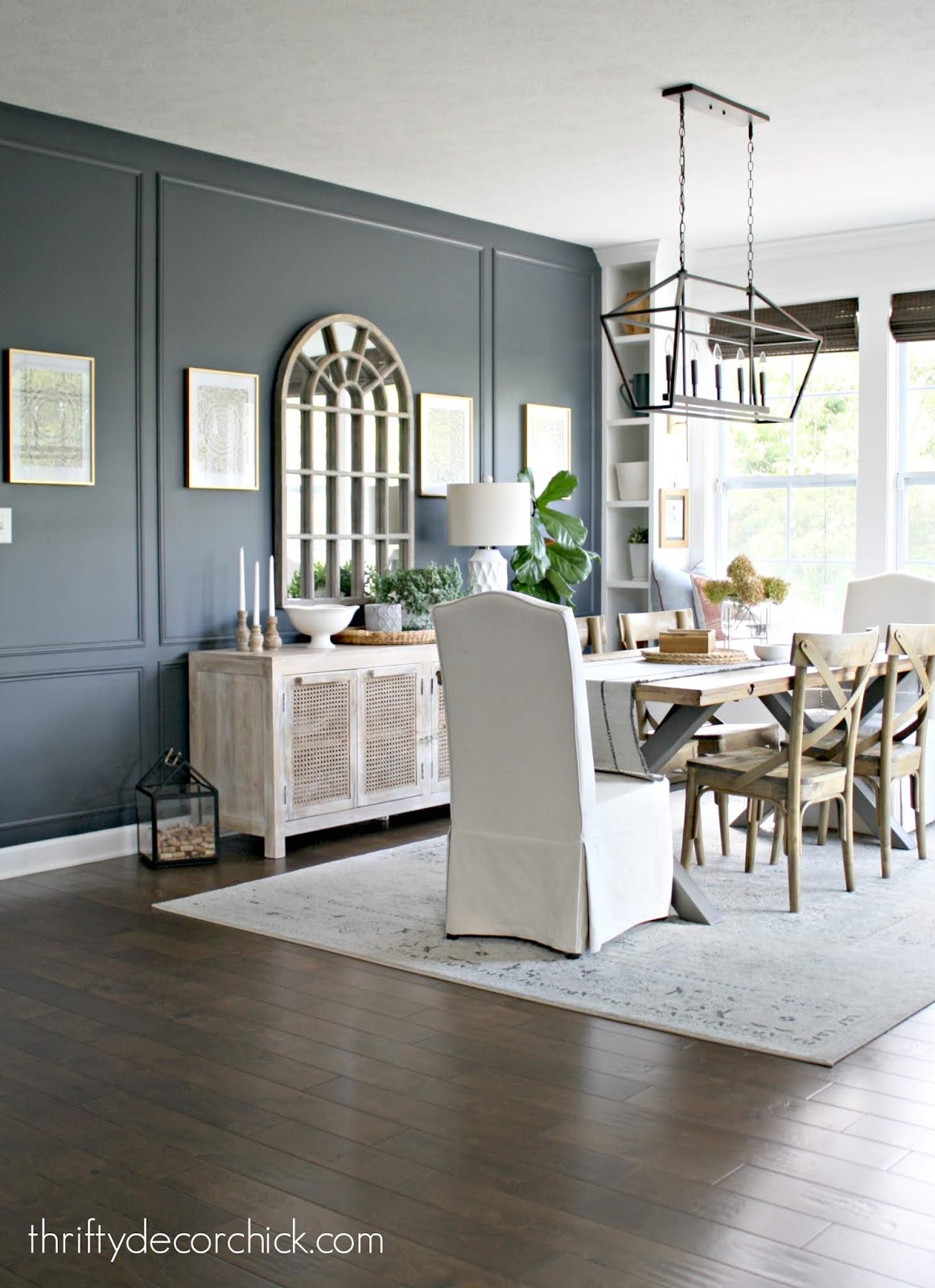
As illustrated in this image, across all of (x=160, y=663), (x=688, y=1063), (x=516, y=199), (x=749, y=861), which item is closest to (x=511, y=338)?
(x=516, y=199)

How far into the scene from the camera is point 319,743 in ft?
18.0

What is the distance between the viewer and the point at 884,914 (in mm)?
4387

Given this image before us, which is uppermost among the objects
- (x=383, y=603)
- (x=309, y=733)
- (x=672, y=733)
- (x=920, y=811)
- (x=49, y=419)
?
(x=49, y=419)

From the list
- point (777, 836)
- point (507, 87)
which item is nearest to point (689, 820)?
point (777, 836)

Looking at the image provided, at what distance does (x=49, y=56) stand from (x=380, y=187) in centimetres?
205

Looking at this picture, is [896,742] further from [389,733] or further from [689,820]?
[389,733]

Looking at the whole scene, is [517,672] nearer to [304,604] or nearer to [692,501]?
[304,604]

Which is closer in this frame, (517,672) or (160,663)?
(517,672)

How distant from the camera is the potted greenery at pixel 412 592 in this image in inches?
245

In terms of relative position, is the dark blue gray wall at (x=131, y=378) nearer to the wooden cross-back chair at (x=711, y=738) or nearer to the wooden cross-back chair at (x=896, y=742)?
the wooden cross-back chair at (x=711, y=738)

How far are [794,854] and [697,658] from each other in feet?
2.85

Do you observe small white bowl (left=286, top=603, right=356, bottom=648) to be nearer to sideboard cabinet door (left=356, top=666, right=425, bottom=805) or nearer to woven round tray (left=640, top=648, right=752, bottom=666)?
sideboard cabinet door (left=356, top=666, right=425, bottom=805)

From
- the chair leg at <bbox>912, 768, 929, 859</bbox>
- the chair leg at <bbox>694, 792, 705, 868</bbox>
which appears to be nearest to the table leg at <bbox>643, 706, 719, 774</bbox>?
the chair leg at <bbox>694, 792, 705, 868</bbox>

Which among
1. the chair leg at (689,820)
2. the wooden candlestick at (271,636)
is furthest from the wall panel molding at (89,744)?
the chair leg at (689,820)
